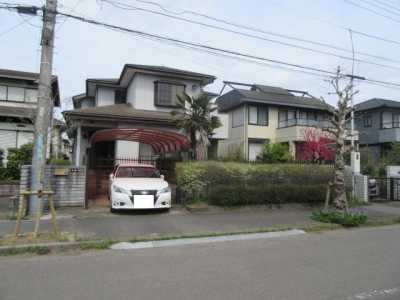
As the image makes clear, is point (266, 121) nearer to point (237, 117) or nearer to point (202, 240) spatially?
point (237, 117)

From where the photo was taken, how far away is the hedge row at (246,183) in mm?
11117

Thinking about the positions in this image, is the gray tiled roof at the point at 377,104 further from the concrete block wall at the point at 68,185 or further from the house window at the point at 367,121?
the concrete block wall at the point at 68,185

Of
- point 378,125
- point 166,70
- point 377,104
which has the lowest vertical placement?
point 378,125

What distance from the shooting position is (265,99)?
25234 millimetres

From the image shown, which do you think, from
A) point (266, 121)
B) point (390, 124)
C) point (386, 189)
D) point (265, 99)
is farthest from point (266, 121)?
point (390, 124)

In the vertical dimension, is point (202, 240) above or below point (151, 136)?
below

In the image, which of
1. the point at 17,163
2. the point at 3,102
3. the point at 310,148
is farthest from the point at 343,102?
the point at 3,102

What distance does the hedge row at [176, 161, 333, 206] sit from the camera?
1112 centimetres

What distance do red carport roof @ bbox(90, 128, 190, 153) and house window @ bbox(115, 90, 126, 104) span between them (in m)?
6.81

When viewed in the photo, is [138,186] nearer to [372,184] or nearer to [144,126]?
[144,126]

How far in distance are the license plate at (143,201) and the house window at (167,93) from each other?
948cm

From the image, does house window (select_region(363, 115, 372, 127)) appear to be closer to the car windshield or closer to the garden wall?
the car windshield

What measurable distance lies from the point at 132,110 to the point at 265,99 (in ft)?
39.5

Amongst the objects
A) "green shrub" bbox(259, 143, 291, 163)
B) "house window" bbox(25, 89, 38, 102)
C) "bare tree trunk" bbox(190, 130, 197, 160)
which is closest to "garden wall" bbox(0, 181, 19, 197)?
"bare tree trunk" bbox(190, 130, 197, 160)
